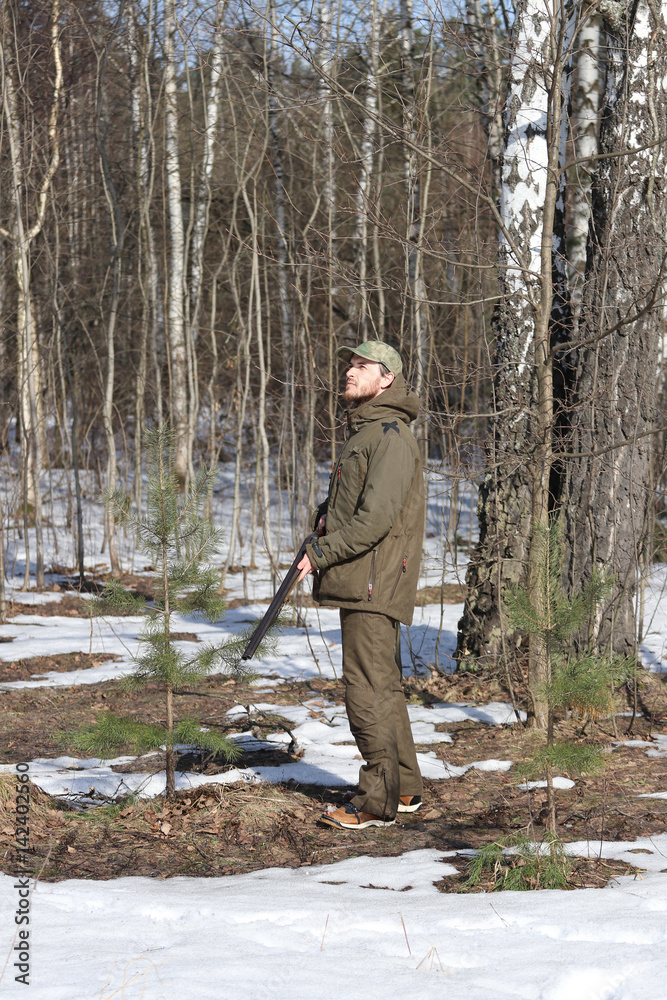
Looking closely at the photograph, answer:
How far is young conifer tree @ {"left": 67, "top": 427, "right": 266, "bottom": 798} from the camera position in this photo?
12.3ft

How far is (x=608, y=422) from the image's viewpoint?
548 centimetres

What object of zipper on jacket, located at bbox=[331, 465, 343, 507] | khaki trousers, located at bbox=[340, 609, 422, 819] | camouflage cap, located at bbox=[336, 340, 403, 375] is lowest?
khaki trousers, located at bbox=[340, 609, 422, 819]

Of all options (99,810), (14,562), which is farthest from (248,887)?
(14,562)

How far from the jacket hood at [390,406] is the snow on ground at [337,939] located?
Answer: 178cm

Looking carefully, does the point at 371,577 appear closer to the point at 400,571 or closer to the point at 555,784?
the point at 400,571

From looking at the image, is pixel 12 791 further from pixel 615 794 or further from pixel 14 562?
pixel 14 562

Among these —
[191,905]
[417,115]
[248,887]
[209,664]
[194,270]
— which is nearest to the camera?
[191,905]

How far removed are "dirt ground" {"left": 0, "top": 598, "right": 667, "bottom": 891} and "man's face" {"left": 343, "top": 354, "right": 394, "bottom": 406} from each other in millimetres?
1593

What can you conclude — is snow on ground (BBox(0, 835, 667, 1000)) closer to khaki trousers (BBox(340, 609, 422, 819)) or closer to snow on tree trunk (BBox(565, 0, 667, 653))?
khaki trousers (BBox(340, 609, 422, 819))

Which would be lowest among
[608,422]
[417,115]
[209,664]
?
[209,664]

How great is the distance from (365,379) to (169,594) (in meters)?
1.23

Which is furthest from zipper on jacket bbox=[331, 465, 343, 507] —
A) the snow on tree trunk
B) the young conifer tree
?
the snow on tree trunk

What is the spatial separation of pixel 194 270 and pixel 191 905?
40.9 ft

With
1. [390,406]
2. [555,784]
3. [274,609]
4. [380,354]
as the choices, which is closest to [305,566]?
[274,609]
